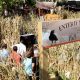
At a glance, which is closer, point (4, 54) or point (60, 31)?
point (60, 31)

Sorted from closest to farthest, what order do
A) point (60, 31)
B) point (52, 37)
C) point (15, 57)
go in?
point (52, 37)
point (60, 31)
point (15, 57)

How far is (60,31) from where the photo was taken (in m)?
4.00

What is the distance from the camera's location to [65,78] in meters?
4.76

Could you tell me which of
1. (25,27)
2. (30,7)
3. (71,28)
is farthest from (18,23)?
(30,7)

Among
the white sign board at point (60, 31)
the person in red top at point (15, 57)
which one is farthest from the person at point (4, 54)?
the white sign board at point (60, 31)

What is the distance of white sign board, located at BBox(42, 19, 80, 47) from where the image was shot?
152 inches

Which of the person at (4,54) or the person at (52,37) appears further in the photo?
the person at (4,54)

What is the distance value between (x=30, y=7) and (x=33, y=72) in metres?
10.9

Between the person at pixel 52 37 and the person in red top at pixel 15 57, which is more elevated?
the person at pixel 52 37

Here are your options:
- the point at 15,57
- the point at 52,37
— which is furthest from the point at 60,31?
the point at 15,57

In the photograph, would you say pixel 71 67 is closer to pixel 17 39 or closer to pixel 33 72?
pixel 33 72

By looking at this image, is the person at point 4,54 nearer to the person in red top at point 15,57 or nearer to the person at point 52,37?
the person in red top at point 15,57

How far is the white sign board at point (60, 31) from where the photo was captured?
3857 mm

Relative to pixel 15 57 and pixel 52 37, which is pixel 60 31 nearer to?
pixel 52 37
